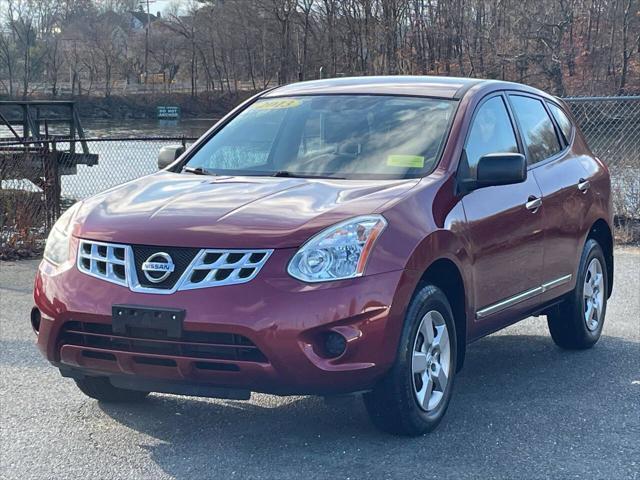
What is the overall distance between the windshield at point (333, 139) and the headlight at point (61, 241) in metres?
0.95

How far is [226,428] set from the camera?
4.93 meters

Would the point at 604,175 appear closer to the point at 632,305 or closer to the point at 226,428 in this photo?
the point at 632,305

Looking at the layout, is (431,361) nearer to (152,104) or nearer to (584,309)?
(584,309)

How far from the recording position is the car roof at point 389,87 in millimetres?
5750

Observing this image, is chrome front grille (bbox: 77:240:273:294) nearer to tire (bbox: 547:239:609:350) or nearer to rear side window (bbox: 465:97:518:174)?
rear side window (bbox: 465:97:518:174)

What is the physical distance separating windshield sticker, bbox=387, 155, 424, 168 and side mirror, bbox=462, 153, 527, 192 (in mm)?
256

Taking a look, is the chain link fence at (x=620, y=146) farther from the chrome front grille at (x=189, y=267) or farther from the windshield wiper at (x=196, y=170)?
the chrome front grille at (x=189, y=267)

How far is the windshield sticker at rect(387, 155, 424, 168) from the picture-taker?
17.1 feet

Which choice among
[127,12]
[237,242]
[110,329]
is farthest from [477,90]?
[127,12]

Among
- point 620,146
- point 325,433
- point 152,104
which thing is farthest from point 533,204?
point 152,104

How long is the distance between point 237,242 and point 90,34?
273ft

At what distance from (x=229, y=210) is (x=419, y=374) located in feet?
3.91

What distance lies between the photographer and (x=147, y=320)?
4.22m

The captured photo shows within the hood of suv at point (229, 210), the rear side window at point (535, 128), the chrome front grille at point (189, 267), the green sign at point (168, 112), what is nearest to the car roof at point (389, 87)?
the rear side window at point (535, 128)
